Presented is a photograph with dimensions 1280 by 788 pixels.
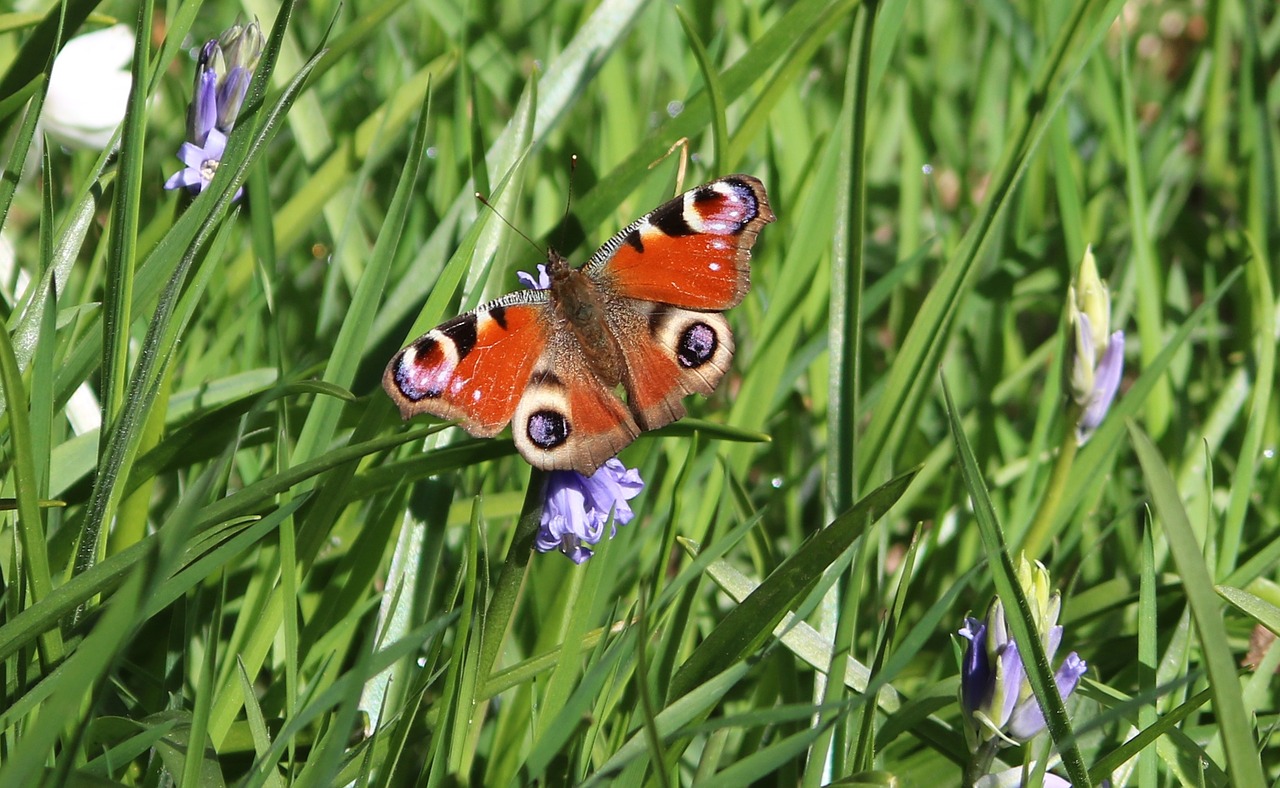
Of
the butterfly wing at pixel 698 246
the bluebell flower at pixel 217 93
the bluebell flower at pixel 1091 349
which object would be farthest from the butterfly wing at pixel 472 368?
the bluebell flower at pixel 1091 349

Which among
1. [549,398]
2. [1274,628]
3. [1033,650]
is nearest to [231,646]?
[549,398]

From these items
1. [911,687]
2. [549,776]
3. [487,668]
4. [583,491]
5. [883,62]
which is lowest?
[911,687]

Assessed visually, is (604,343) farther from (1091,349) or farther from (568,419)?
(1091,349)

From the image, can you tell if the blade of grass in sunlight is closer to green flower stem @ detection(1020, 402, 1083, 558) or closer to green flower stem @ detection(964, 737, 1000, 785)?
green flower stem @ detection(964, 737, 1000, 785)

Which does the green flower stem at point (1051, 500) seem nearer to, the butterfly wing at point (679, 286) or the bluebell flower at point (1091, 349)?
the bluebell flower at point (1091, 349)

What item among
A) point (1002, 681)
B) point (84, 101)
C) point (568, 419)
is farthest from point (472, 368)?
point (84, 101)

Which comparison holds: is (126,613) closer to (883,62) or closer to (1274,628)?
(1274,628)

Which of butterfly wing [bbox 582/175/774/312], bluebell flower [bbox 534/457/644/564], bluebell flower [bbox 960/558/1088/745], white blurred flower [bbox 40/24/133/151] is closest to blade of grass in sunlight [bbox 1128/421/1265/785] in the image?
bluebell flower [bbox 960/558/1088/745]
